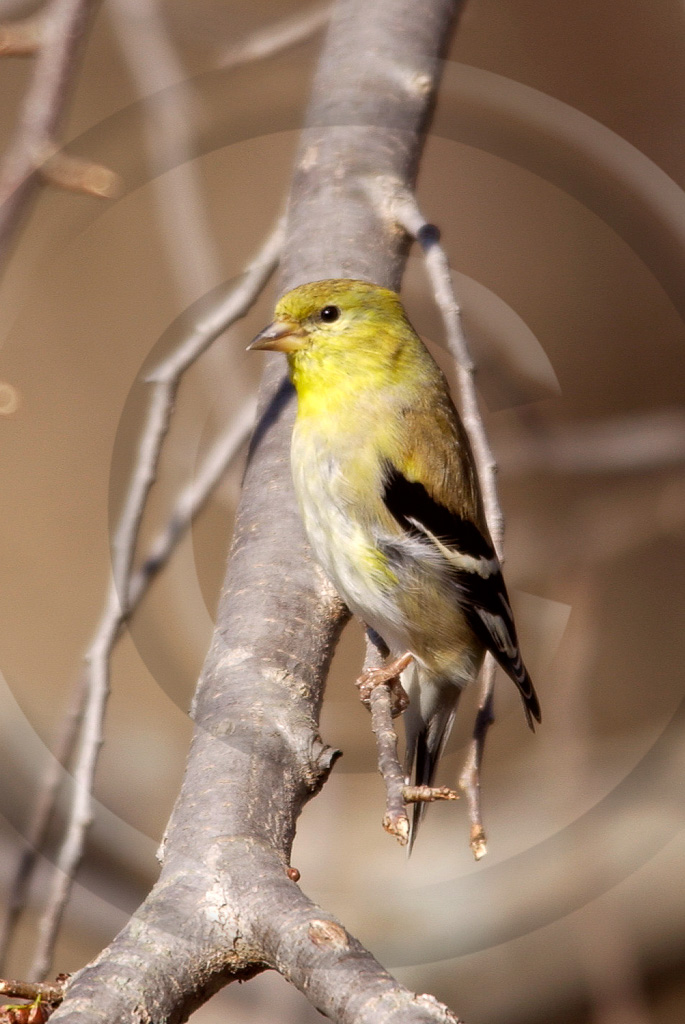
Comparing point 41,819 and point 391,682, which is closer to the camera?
point 41,819

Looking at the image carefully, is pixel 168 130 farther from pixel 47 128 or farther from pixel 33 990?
pixel 33 990

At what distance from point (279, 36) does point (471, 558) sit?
1.33m

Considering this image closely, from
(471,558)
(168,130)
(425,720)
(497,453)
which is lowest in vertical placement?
(425,720)

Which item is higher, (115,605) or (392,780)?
(115,605)

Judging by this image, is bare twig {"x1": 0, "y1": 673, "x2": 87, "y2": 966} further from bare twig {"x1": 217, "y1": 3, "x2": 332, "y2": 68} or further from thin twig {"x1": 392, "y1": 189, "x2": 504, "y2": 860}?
bare twig {"x1": 217, "y1": 3, "x2": 332, "y2": 68}

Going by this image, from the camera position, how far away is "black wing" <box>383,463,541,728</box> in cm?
196

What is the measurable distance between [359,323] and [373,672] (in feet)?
2.66

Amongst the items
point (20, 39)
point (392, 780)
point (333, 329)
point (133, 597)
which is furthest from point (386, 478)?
point (20, 39)

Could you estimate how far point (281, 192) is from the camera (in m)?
2.74

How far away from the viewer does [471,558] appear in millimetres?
2010

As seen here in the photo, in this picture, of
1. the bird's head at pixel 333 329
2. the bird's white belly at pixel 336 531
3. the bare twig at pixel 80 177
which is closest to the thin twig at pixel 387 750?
the bird's white belly at pixel 336 531

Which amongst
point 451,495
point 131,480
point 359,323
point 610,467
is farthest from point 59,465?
point 610,467

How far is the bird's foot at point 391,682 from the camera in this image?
203 cm

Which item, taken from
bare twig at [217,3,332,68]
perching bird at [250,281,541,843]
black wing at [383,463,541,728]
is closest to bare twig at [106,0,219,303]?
bare twig at [217,3,332,68]
